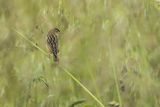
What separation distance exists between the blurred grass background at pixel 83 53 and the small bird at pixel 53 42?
15 mm

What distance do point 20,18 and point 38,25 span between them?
6cm

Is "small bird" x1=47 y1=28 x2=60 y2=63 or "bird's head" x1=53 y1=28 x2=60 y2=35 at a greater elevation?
"bird's head" x1=53 y1=28 x2=60 y2=35

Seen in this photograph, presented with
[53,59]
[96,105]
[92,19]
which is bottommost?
[96,105]

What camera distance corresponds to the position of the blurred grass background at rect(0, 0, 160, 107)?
1.13m

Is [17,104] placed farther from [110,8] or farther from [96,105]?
[110,8]

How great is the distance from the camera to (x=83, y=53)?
118cm

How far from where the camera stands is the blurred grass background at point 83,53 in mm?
1133

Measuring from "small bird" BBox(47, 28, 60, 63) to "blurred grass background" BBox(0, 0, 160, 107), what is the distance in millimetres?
15

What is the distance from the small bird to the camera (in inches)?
45.7

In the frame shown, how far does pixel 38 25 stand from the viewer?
3.93ft

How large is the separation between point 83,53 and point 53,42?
91mm

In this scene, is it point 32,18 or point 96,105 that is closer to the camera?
point 96,105

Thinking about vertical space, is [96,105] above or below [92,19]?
below

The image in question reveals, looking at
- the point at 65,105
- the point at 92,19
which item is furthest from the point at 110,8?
the point at 65,105
